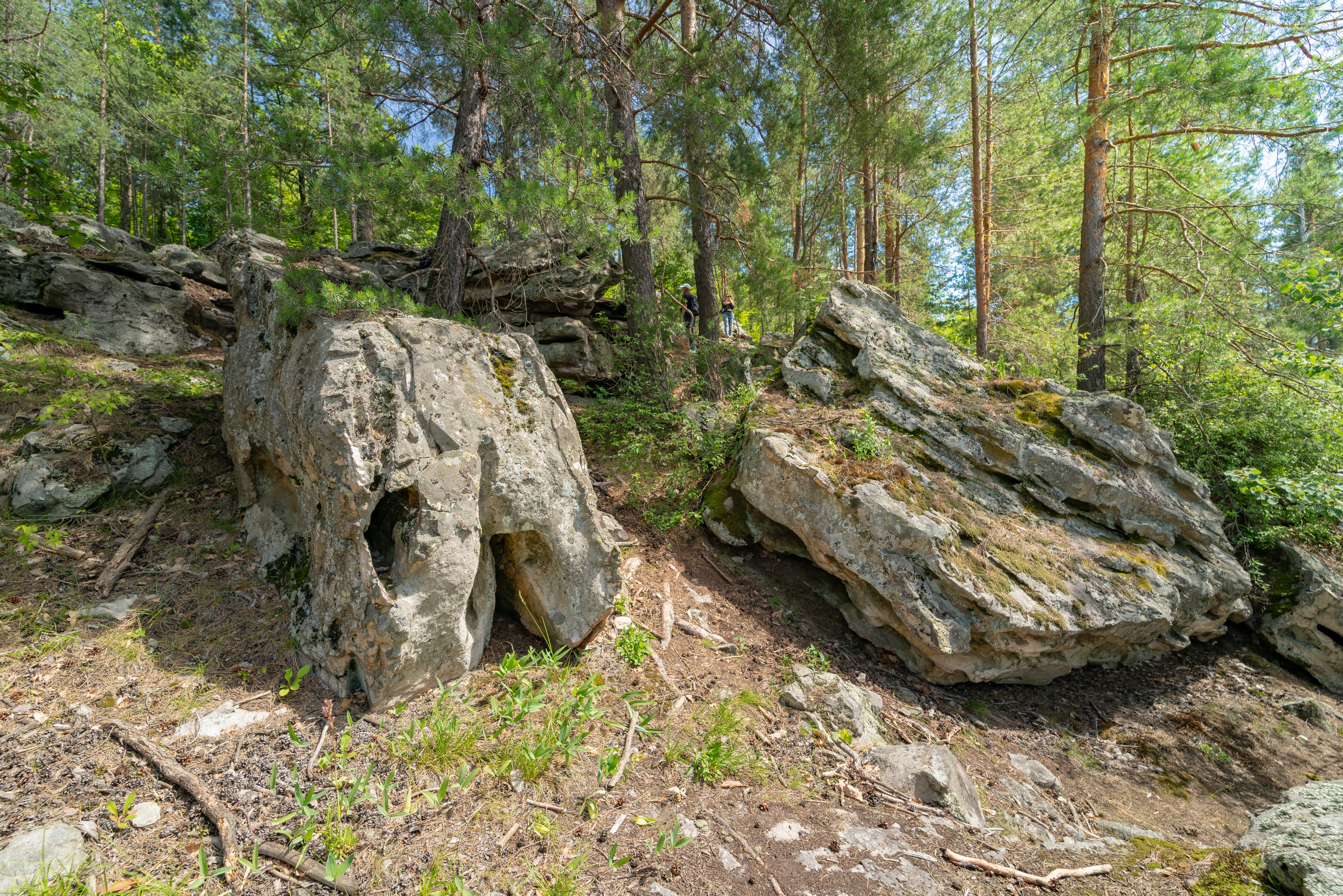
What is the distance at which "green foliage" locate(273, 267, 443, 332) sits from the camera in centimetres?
407

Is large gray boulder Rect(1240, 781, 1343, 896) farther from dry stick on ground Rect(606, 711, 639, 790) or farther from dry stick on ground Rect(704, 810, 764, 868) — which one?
dry stick on ground Rect(606, 711, 639, 790)

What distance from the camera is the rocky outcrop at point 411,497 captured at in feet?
11.2

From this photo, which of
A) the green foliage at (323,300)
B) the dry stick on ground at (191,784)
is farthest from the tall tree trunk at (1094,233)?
the dry stick on ground at (191,784)

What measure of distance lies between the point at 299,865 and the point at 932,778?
3757 mm

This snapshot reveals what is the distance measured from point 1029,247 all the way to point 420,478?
1435cm

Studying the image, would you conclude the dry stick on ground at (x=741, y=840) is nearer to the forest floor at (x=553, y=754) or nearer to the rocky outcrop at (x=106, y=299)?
the forest floor at (x=553, y=754)

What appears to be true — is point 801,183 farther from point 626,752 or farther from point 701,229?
point 626,752

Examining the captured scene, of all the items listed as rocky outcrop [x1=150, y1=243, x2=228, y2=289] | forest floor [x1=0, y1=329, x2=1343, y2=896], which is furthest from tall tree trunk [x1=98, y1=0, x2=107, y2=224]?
forest floor [x1=0, y1=329, x2=1343, y2=896]

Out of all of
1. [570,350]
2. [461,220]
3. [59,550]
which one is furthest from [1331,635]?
[59,550]

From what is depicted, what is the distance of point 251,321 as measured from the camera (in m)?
5.20

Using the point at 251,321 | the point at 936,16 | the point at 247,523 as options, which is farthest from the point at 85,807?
the point at 936,16

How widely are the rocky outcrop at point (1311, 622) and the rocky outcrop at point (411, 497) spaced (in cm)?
796

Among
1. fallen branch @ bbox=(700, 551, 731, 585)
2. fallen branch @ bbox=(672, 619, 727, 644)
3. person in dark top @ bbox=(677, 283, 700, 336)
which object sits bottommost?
fallen branch @ bbox=(672, 619, 727, 644)

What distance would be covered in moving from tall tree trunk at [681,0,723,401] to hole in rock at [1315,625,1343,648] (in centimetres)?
776
